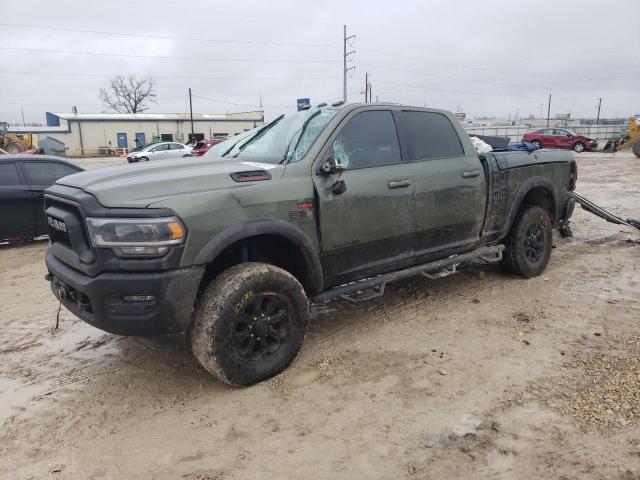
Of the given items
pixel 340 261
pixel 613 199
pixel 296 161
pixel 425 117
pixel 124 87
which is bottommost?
pixel 613 199

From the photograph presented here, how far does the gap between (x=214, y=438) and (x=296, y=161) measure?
193cm

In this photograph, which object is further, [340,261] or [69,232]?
[340,261]

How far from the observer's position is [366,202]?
386 cm

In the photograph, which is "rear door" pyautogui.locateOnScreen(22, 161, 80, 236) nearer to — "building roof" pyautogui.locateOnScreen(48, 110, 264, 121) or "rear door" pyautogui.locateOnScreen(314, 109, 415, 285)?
"rear door" pyautogui.locateOnScreen(314, 109, 415, 285)

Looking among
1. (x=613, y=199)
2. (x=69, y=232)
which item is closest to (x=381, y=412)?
(x=69, y=232)

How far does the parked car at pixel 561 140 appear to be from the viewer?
97.8 ft

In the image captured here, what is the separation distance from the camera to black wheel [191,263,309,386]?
315 centimetres

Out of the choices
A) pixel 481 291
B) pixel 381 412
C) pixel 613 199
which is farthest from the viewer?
pixel 613 199

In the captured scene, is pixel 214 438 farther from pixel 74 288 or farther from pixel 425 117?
pixel 425 117

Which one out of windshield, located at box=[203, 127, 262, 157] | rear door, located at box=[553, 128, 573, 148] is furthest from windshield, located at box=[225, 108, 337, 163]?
rear door, located at box=[553, 128, 573, 148]

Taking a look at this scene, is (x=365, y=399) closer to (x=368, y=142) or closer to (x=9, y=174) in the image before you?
(x=368, y=142)

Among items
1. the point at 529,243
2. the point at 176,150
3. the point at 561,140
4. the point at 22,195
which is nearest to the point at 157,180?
the point at 529,243

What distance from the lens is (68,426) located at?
3.02 m

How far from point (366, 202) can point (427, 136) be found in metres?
1.11
